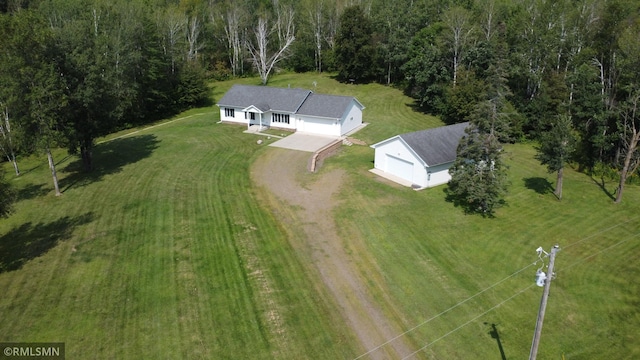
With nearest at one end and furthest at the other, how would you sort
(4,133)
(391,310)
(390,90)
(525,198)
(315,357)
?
(315,357), (391,310), (525,198), (4,133), (390,90)

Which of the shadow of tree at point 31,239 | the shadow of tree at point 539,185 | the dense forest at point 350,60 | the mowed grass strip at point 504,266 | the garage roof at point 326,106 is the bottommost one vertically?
the mowed grass strip at point 504,266

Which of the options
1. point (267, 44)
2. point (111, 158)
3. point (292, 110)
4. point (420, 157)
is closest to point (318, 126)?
point (292, 110)

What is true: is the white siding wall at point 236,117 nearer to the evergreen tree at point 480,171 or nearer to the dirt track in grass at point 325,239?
the dirt track in grass at point 325,239

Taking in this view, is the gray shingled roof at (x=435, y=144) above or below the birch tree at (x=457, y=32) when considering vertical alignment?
below

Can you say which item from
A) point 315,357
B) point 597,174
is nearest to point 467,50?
point 597,174

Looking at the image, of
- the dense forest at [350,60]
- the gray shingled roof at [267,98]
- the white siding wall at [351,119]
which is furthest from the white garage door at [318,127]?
the dense forest at [350,60]

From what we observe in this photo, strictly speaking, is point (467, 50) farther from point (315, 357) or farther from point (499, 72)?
point (315, 357)

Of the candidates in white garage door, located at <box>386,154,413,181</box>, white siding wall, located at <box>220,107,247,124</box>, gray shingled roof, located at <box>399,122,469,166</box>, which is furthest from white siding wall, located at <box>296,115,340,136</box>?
gray shingled roof, located at <box>399,122,469,166</box>
